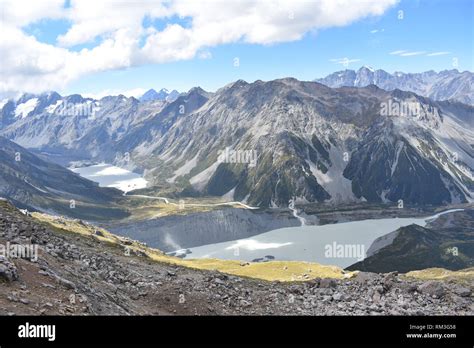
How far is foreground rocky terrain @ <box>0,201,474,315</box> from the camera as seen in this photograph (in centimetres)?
3173

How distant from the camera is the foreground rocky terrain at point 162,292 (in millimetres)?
31734

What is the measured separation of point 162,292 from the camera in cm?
4484

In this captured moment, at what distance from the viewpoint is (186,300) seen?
1710 inches
